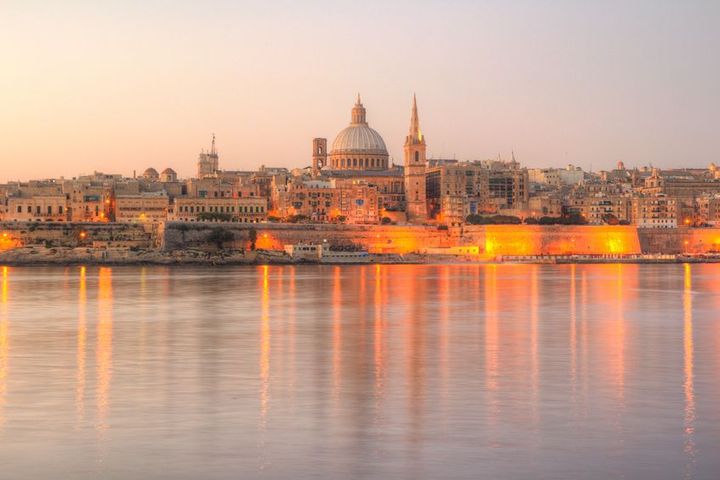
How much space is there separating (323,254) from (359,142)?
65.0 ft

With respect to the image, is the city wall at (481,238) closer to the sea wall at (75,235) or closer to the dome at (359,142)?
the sea wall at (75,235)

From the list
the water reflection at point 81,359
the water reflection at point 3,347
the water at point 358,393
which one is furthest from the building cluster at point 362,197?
the water at point 358,393

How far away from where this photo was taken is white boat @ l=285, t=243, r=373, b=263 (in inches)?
2031

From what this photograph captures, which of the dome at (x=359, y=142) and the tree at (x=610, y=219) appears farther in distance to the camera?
the dome at (x=359, y=142)

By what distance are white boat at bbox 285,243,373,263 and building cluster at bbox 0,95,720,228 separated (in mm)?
6477

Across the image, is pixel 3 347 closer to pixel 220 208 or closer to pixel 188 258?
pixel 188 258

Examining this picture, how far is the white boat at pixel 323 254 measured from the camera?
51.6 meters

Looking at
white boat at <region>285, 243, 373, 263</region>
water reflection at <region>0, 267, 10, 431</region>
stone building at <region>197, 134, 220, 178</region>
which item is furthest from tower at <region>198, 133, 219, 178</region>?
water reflection at <region>0, 267, 10, 431</region>

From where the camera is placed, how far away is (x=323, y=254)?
52.1 m

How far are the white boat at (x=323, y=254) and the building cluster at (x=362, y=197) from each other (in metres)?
6.48

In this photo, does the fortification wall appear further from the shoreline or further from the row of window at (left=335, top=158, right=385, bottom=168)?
the row of window at (left=335, top=158, right=385, bottom=168)

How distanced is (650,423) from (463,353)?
504cm

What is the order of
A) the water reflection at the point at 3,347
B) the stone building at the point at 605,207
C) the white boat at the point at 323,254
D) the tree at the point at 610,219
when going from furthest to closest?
the stone building at the point at 605,207, the tree at the point at 610,219, the white boat at the point at 323,254, the water reflection at the point at 3,347

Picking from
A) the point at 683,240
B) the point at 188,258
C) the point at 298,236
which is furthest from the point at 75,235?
the point at 683,240
